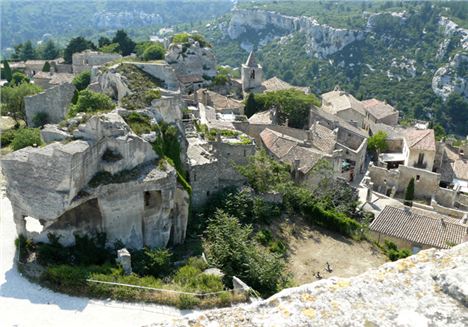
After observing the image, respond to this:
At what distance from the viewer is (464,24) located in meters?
138

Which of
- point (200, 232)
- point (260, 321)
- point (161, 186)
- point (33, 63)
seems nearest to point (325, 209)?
point (200, 232)

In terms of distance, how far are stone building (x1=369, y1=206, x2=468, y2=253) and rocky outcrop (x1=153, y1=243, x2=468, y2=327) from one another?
993 inches

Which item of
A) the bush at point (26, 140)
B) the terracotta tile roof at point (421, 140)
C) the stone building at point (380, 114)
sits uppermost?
the bush at point (26, 140)

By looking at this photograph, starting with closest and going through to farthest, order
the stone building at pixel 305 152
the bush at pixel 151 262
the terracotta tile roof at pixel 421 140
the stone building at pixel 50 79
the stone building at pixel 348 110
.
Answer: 1. the bush at pixel 151 262
2. the stone building at pixel 305 152
3. the terracotta tile roof at pixel 421 140
4. the stone building at pixel 50 79
5. the stone building at pixel 348 110

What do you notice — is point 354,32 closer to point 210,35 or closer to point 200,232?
point 210,35

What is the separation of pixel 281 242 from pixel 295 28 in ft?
503

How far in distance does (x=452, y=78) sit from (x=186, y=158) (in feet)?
336

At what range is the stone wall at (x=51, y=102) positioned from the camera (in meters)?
39.7

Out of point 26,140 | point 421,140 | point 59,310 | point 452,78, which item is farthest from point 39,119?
point 452,78

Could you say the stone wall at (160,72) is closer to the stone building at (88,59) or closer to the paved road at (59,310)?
the paved road at (59,310)

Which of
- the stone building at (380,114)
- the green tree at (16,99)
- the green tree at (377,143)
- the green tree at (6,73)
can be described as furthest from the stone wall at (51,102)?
the stone building at (380,114)

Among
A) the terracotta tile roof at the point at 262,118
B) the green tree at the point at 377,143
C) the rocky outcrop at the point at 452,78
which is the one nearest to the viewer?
the terracotta tile roof at the point at 262,118

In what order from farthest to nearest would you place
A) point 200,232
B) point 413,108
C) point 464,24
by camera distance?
1. point 464,24
2. point 413,108
3. point 200,232

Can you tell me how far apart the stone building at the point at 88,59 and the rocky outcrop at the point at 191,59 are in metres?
7.23
